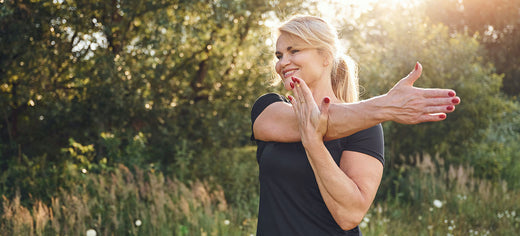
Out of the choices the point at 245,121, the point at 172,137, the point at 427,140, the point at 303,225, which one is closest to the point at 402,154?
the point at 427,140

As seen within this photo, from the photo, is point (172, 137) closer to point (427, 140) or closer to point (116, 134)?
point (116, 134)

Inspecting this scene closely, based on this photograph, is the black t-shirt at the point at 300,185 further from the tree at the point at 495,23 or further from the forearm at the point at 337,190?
the tree at the point at 495,23

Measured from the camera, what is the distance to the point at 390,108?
149 cm

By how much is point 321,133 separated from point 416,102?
1.16ft

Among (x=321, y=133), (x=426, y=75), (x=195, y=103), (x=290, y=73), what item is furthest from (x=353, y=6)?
(x=321, y=133)

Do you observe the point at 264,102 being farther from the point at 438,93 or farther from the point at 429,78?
the point at 429,78

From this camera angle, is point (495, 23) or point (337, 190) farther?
point (495, 23)

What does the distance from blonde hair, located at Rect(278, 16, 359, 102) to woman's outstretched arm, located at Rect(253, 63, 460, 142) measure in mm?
486

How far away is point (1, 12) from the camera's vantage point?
609cm

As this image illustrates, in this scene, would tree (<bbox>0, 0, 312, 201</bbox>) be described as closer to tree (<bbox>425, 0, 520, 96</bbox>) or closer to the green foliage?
the green foliage

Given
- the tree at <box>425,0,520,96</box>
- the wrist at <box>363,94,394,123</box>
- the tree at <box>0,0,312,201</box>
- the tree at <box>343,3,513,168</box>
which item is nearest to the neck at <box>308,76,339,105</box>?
the wrist at <box>363,94,394,123</box>

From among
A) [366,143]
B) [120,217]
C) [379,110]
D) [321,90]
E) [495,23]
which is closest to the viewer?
[379,110]

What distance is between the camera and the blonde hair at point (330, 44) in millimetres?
2094

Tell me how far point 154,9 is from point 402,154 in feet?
17.0
